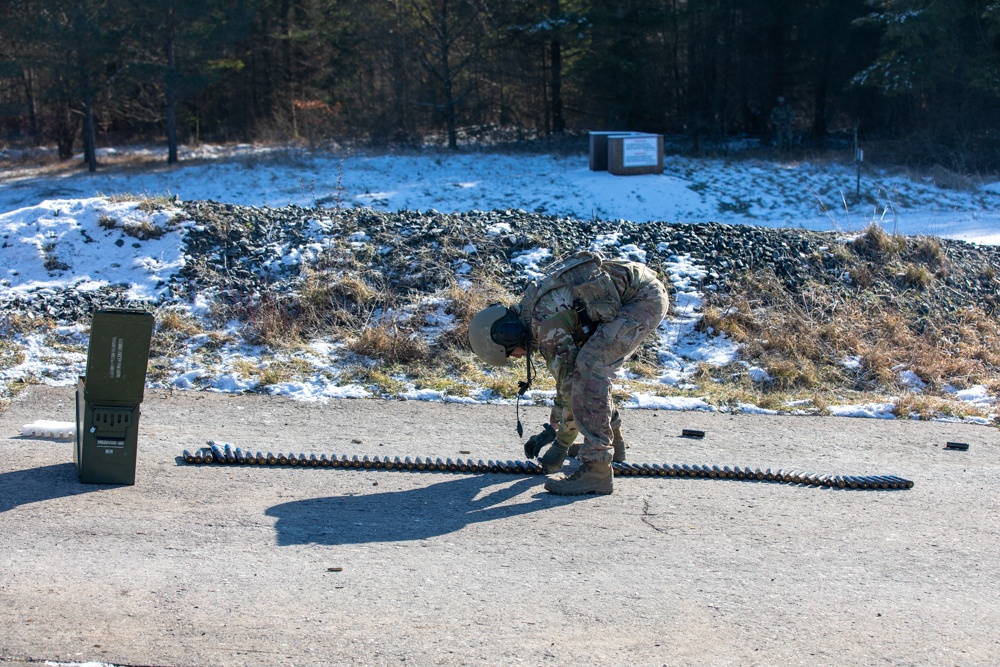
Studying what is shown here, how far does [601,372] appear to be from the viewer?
5.75m

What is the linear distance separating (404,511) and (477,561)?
81 cm

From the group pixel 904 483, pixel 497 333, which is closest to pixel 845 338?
pixel 904 483

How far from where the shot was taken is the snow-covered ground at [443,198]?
31.7 feet

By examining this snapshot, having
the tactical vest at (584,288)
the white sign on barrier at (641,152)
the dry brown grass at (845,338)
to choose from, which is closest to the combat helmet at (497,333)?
the tactical vest at (584,288)

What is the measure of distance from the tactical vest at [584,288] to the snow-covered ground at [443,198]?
299 cm

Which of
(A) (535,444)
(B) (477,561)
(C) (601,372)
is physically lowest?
(B) (477,561)

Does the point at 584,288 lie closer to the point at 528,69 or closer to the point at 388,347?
the point at 388,347

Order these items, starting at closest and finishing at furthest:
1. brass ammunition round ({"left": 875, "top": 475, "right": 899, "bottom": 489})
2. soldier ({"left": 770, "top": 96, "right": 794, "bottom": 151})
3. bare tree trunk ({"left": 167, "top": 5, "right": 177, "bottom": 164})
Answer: brass ammunition round ({"left": 875, "top": 475, "right": 899, "bottom": 489}) → bare tree trunk ({"left": 167, "top": 5, "right": 177, "bottom": 164}) → soldier ({"left": 770, "top": 96, "right": 794, "bottom": 151})

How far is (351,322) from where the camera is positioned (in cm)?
920

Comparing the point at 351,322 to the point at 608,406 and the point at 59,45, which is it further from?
the point at 59,45

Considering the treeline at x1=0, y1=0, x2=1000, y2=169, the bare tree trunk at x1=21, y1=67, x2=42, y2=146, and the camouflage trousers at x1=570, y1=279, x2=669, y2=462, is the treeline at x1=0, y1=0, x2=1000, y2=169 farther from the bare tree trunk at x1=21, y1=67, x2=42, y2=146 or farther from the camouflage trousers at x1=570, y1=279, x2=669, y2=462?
the camouflage trousers at x1=570, y1=279, x2=669, y2=462

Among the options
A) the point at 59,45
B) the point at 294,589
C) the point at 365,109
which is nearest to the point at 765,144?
the point at 365,109

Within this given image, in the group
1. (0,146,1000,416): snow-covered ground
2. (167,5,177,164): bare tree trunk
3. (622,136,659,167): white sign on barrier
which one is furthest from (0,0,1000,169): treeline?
(622,136,659,167): white sign on barrier

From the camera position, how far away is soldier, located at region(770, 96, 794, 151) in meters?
28.4
